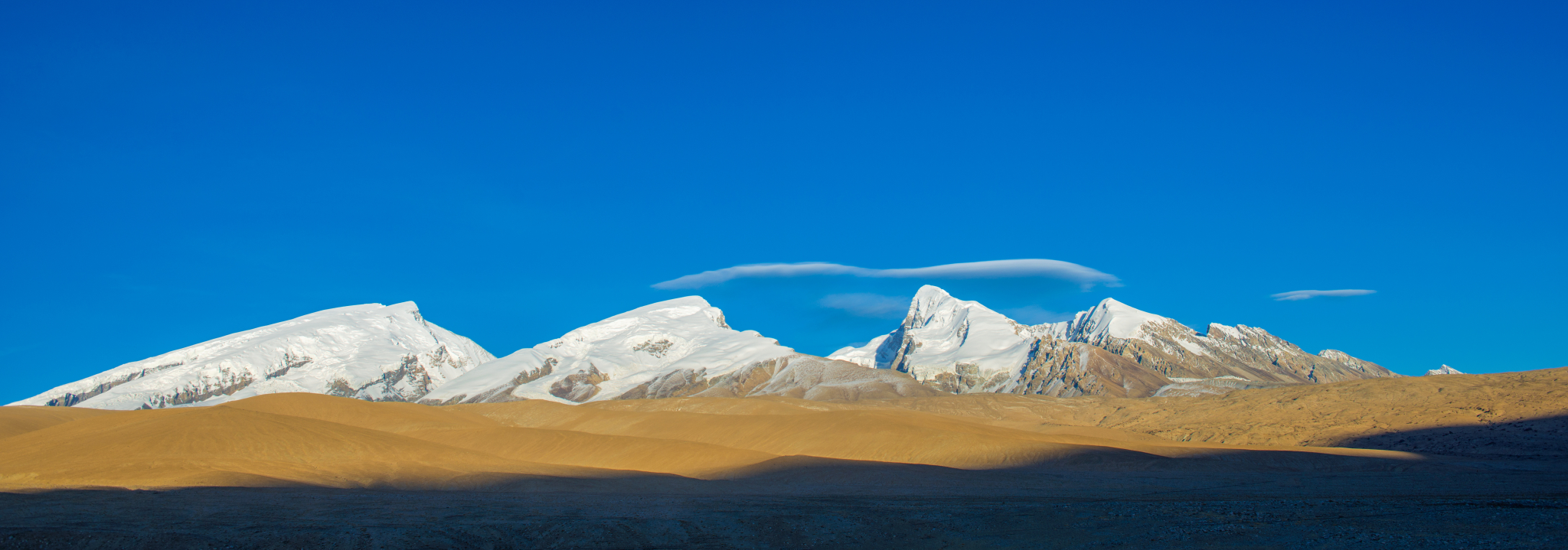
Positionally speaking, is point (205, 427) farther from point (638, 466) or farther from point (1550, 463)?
point (1550, 463)

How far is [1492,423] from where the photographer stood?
6750 centimetres

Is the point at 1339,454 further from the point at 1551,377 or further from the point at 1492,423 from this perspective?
Result: the point at 1551,377

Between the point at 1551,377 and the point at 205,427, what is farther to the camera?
the point at 1551,377

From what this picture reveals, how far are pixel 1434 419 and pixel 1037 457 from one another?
40261 millimetres

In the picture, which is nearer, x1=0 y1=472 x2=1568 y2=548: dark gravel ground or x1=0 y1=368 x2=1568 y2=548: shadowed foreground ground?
x1=0 y1=472 x2=1568 y2=548: dark gravel ground

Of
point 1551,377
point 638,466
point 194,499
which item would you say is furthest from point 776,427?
point 1551,377

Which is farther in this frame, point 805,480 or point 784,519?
point 805,480

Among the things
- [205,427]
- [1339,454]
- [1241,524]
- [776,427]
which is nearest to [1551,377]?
[1339,454]

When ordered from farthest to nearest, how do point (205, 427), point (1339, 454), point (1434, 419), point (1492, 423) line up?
point (1434, 419), point (1492, 423), point (1339, 454), point (205, 427)

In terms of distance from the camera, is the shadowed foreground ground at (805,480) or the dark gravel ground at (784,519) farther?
the shadowed foreground ground at (805,480)

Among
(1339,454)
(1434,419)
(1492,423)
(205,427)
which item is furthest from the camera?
(1434,419)

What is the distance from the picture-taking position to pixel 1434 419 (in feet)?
238

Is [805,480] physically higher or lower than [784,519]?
higher

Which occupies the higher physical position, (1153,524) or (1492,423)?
(1492,423)
